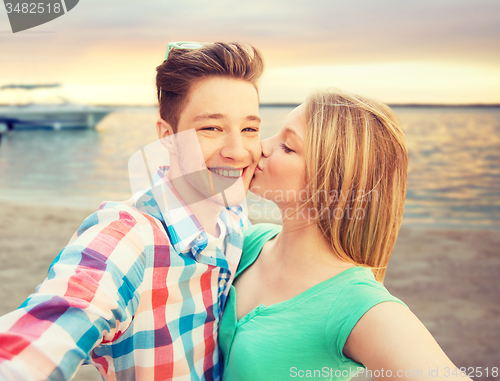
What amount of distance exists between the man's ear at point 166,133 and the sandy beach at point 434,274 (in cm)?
278

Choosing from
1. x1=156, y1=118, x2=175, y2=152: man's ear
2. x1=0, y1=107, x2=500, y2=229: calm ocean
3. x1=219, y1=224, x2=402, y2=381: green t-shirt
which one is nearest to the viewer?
x1=219, y1=224, x2=402, y2=381: green t-shirt

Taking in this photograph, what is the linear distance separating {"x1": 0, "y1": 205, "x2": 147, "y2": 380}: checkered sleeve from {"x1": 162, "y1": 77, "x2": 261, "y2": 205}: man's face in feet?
1.80

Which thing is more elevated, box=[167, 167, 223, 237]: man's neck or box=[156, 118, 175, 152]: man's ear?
box=[156, 118, 175, 152]: man's ear

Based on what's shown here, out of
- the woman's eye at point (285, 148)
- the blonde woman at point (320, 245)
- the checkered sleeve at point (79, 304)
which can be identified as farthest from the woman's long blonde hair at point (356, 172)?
the checkered sleeve at point (79, 304)

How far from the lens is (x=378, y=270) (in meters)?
2.02

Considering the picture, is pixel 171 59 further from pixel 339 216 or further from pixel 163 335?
pixel 163 335

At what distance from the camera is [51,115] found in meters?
33.2

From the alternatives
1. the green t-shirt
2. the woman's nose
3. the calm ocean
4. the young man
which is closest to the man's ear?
the young man

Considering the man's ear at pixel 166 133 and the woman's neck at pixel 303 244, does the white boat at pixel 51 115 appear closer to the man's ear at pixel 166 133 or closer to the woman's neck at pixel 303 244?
the man's ear at pixel 166 133

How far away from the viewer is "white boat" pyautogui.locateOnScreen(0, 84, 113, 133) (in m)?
32.5

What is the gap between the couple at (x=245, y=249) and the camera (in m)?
1.33

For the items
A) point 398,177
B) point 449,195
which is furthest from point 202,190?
point 449,195

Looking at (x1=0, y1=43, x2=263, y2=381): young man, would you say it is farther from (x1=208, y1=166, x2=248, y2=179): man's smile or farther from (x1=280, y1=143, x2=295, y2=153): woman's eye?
(x1=280, y1=143, x2=295, y2=153): woman's eye

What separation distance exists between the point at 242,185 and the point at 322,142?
477mm
